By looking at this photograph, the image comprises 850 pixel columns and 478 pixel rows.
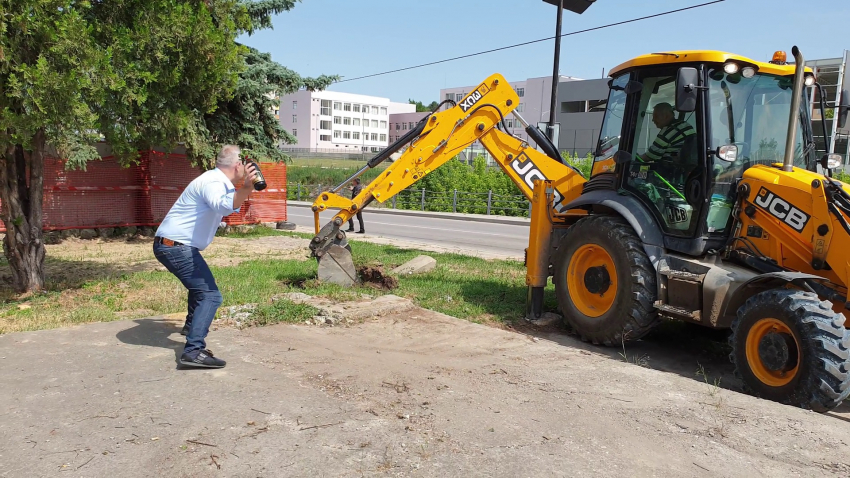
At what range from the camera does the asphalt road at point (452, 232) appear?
58.9 ft

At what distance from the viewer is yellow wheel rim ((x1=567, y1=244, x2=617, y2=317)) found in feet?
23.3

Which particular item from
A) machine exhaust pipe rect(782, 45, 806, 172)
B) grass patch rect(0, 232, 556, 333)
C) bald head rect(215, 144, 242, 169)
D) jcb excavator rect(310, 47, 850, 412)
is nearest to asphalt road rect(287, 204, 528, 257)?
grass patch rect(0, 232, 556, 333)

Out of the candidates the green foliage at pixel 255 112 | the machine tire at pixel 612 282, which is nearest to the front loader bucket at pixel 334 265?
the machine tire at pixel 612 282

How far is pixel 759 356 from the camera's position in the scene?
213 inches

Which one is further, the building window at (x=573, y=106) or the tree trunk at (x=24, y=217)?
the building window at (x=573, y=106)

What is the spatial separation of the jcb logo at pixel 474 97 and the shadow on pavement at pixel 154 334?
5037mm

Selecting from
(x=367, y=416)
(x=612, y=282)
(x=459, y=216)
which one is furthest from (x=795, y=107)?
(x=459, y=216)

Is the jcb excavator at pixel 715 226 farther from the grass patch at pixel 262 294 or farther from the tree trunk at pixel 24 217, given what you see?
the tree trunk at pixel 24 217

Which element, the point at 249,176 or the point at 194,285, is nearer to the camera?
the point at 249,176

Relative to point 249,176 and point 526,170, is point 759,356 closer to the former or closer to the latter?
point 526,170

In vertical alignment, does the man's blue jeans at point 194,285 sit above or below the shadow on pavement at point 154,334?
above

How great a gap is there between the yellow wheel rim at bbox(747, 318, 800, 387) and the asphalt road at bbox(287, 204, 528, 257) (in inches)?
393

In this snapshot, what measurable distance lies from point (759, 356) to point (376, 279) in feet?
18.6

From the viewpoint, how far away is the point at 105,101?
25.8 feet
